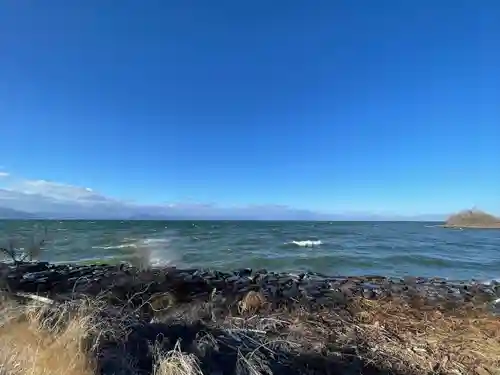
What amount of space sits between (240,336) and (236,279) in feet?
15.7

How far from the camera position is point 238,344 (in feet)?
11.3

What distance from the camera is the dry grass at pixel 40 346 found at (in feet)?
7.66

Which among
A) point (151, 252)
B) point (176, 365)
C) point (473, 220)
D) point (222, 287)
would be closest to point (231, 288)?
point (222, 287)

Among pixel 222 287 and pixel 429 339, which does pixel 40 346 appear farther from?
pixel 222 287

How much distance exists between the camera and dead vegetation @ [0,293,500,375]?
2627mm

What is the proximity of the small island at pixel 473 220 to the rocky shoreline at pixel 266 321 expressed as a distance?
60512mm

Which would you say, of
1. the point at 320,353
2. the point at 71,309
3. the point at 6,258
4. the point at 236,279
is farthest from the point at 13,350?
the point at 6,258

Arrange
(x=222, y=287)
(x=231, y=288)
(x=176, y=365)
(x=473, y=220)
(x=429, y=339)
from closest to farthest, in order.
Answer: (x=176, y=365), (x=429, y=339), (x=231, y=288), (x=222, y=287), (x=473, y=220)

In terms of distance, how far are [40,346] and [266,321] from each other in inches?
99.4

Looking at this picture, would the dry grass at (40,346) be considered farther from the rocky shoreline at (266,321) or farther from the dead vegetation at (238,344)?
the rocky shoreline at (266,321)

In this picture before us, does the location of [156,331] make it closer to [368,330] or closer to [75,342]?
[75,342]

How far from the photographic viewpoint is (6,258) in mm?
12125

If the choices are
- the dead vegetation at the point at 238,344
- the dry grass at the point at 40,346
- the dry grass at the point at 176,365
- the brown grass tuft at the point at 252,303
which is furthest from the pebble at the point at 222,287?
the dry grass at the point at 176,365

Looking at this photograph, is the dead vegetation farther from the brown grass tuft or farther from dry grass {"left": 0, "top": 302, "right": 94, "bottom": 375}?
the brown grass tuft
